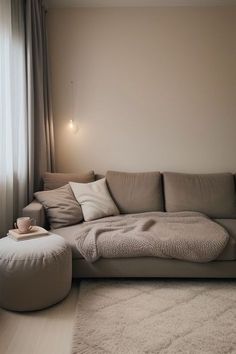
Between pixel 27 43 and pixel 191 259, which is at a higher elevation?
pixel 27 43

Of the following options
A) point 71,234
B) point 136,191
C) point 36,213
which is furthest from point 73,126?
point 71,234

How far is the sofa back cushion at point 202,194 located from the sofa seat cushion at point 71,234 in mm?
1082

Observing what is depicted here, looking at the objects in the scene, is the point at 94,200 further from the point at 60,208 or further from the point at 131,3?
the point at 131,3

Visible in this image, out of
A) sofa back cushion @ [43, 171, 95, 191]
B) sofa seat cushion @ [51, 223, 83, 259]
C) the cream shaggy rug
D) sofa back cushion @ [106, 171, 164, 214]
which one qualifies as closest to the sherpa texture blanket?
sofa seat cushion @ [51, 223, 83, 259]

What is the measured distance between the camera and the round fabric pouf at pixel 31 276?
1.82 m

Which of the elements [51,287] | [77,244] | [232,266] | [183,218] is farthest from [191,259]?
[51,287]

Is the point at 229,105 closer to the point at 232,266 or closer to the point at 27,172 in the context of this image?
the point at 232,266

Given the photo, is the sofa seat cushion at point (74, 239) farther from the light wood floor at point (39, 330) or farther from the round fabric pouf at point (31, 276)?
the light wood floor at point (39, 330)

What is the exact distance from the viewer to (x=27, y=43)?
9.07ft

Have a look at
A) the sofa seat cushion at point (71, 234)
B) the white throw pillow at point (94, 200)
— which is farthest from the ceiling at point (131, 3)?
the sofa seat cushion at point (71, 234)

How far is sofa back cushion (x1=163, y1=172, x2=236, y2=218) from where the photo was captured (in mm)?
2967

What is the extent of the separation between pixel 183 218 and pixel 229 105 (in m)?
1.58

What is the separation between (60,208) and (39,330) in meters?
1.12

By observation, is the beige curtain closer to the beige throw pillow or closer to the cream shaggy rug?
the beige throw pillow
